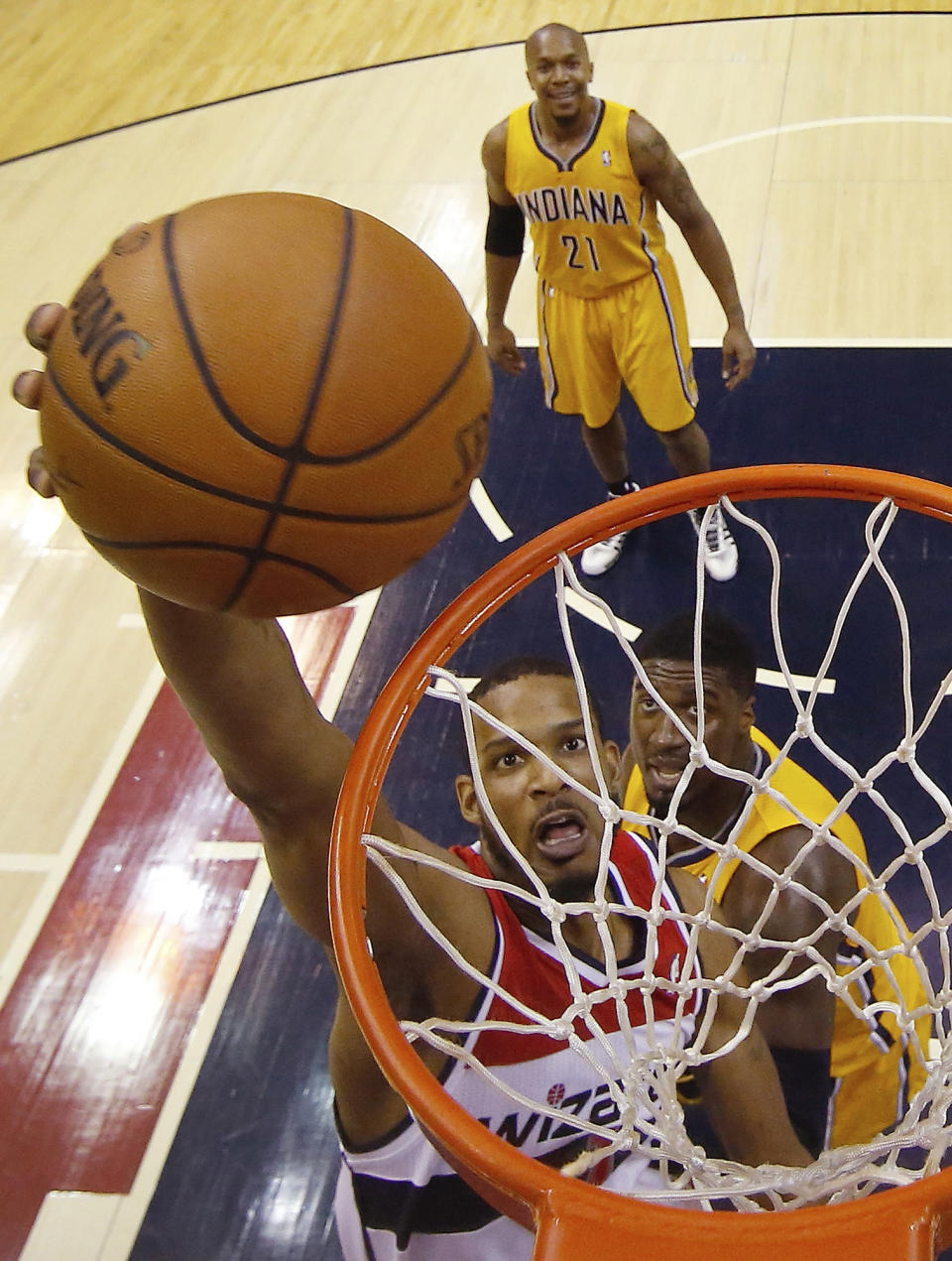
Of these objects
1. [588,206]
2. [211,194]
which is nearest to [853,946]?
[588,206]

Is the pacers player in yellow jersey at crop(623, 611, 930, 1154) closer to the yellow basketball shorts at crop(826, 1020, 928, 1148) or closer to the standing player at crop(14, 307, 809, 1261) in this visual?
the yellow basketball shorts at crop(826, 1020, 928, 1148)

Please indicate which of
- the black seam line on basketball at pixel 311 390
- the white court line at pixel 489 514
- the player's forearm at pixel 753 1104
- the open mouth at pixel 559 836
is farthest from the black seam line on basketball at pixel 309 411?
the white court line at pixel 489 514

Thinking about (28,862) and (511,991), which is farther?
(28,862)

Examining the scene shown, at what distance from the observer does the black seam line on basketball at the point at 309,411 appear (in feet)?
4.02

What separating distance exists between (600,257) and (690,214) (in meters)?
0.26

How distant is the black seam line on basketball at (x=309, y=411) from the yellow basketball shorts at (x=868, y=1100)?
1673 mm

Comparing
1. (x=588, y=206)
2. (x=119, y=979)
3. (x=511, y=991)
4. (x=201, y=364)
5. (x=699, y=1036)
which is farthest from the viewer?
(x=588, y=206)

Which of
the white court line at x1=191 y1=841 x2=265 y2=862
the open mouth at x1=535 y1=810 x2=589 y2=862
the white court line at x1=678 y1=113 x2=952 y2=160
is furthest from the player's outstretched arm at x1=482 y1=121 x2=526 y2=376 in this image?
A: the white court line at x1=678 y1=113 x2=952 y2=160

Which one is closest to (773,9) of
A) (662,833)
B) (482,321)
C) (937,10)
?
(937,10)

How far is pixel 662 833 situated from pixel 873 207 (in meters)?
4.14

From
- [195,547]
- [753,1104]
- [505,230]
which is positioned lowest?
[753,1104]

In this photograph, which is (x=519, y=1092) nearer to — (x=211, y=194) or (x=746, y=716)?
(x=746, y=716)

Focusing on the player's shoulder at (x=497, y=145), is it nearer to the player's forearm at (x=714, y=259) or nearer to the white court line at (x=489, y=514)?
the player's forearm at (x=714, y=259)

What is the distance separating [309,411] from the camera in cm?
123
